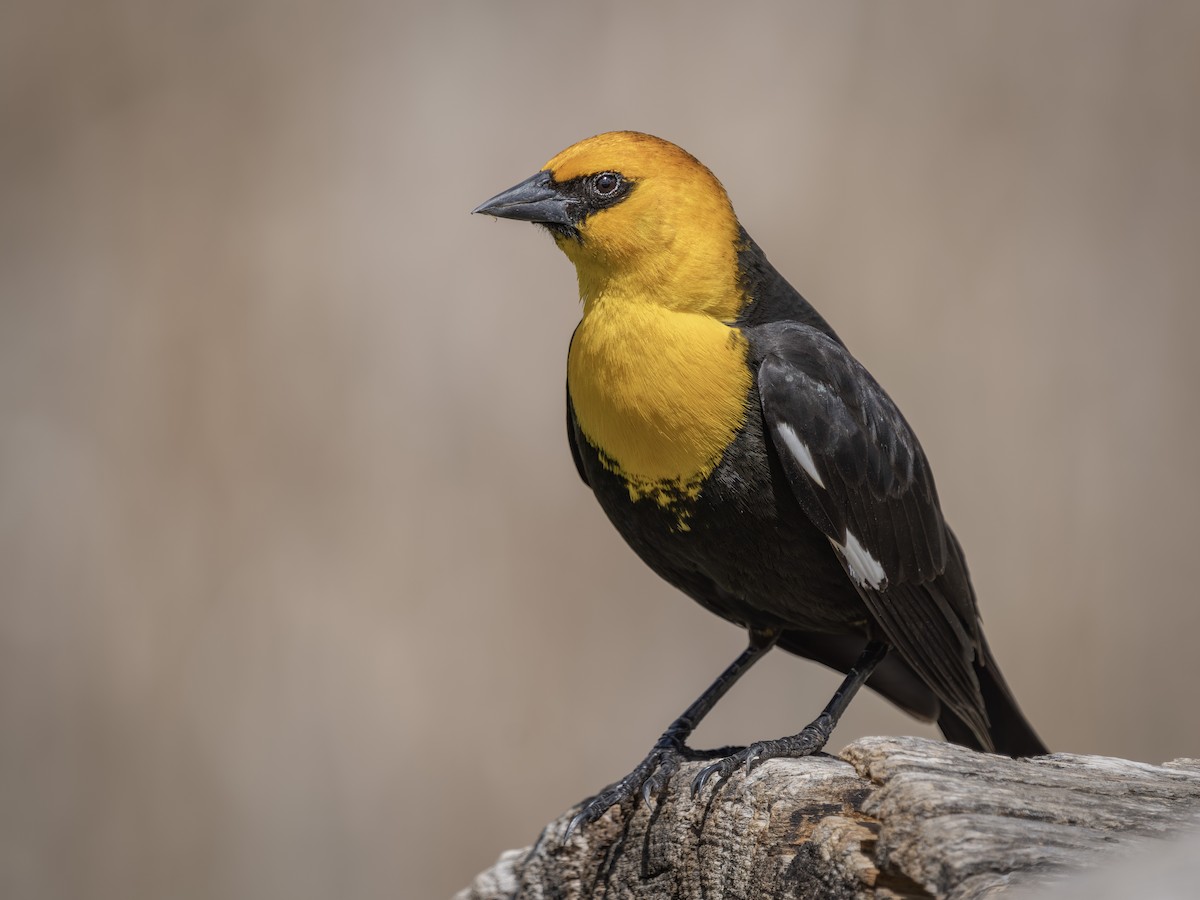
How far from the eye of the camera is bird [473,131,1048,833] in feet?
10.1

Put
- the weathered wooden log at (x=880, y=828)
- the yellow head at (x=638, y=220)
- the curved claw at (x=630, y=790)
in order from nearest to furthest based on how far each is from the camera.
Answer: the weathered wooden log at (x=880, y=828) < the curved claw at (x=630, y=790) < the yellow head at (x=638, y=220)

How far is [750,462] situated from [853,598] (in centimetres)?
45

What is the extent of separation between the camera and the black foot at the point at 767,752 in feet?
9.21

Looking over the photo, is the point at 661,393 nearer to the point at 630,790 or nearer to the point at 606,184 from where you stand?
the point at 606,184

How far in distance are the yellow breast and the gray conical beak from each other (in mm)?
282

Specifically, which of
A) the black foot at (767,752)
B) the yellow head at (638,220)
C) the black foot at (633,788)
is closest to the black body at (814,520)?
the yellow head at (638,220)

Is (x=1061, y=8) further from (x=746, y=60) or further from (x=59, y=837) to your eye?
(x=59, y=837)

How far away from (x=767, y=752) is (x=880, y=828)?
730 mm

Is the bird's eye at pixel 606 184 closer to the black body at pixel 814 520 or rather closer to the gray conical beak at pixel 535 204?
the gray conical beak at pixel 535 204

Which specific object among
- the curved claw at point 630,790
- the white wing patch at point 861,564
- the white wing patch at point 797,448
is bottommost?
the curved claw at point 630,790

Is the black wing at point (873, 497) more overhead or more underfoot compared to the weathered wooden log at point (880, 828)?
more overhead

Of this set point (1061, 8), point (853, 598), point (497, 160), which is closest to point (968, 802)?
point (853, 598)

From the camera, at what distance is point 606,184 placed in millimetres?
3330

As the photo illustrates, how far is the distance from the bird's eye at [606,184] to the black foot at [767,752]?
1.40 meters
